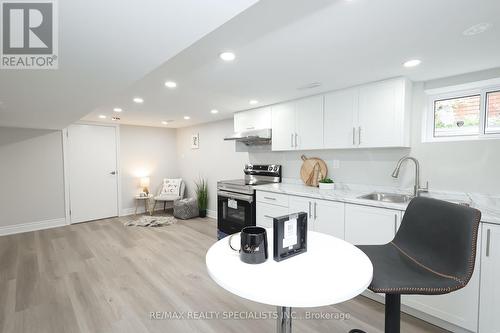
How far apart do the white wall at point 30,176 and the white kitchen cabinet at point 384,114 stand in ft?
17.5

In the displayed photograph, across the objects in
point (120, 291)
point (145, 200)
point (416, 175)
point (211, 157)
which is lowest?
point (120, 291)

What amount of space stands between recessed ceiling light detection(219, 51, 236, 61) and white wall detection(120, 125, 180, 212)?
4.36 m

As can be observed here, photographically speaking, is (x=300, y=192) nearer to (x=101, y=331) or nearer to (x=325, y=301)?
(x=325, y=301)

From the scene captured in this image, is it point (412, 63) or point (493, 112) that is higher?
point (412, 63)

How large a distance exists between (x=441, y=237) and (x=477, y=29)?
1.31 m

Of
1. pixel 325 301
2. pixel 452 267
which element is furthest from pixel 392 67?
pixel 325 301

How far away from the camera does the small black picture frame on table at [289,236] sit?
1.03 meters

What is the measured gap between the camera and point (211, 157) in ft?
16.9

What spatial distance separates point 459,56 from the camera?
71.9 inches

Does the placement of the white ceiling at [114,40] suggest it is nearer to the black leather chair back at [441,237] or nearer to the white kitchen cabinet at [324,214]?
the black leather chair back at [441,237]

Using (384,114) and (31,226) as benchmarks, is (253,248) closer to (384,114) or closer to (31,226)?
(384,114)

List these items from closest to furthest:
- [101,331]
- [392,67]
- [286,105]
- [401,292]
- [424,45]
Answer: [401,292], [424,45], [101,331], [392,67], [286,105]

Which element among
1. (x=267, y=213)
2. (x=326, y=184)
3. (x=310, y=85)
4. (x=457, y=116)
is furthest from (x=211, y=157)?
(x=457, y=116)

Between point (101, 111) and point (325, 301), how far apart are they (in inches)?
176
